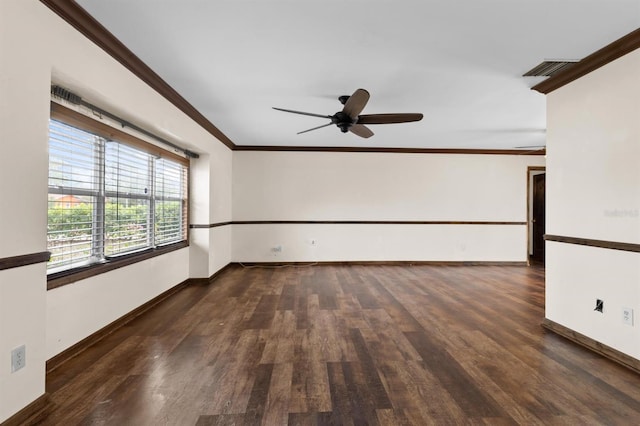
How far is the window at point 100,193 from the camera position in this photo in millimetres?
2293

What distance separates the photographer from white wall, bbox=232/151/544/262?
6211mm

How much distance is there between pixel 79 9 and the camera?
1.98m

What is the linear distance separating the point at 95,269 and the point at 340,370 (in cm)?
213

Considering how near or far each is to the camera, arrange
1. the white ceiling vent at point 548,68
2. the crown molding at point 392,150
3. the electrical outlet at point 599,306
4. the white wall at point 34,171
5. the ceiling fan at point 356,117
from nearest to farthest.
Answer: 1. the white wall at point 34,171
2. the electrical outlet at point 599,306
3. the white ceiling vent at point 548,68
4. the ceiling fan at point 356,117
5. the crown molding at point 392,150

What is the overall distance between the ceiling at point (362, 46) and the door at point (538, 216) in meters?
3.70

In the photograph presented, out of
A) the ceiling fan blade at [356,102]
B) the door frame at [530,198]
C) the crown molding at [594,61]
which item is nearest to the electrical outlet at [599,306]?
the crown molding at [594,61]

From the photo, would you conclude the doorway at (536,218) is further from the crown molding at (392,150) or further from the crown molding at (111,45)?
the crown molding at (111,45)

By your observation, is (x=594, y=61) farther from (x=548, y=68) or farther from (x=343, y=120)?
(x=343, y=120)

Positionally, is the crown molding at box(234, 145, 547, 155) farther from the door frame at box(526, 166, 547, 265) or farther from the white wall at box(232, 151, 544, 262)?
the door frame at box(526, 166, 547, 265)

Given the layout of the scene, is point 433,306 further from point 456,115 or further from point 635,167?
point 456,115

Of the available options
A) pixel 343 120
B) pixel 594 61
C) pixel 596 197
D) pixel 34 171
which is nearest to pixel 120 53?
pixel 34 171

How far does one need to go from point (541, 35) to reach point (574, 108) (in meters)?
0.90

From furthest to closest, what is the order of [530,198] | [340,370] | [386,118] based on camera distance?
[530,198], [386,118], [340,370]

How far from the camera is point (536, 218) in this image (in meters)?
7.05
